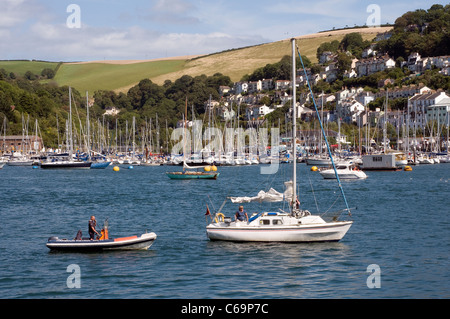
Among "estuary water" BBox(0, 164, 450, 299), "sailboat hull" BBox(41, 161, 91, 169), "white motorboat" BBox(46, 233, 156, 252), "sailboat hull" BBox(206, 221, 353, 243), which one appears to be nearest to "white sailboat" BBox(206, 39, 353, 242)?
"sailboat hull" BBox(206, 221, 353, 243)

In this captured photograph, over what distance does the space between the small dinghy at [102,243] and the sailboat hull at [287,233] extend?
Result: 444cm

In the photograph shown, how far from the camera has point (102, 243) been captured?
35.5 metres

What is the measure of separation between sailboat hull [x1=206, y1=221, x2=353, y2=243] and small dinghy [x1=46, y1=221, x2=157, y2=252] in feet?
14.6

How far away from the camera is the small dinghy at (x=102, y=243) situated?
117 feet

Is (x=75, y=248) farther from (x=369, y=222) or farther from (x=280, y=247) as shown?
(x=369, y=222)

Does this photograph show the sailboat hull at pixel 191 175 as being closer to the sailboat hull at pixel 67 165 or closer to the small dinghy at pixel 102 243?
the sailboat hull at pixel 67 165

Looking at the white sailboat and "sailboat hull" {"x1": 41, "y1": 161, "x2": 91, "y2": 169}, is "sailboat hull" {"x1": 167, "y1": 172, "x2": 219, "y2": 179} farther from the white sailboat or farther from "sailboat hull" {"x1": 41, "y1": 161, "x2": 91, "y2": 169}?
the white sailboat

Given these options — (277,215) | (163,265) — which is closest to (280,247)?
(277,215)

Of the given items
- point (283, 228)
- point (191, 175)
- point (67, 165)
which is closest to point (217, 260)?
point (283, 228)

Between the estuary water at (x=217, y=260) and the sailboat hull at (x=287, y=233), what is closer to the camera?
the estuary water at (x=217, y=260)

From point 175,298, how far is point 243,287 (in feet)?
10.7

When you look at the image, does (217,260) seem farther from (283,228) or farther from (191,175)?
(191,175)

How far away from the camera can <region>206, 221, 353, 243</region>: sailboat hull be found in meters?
37.0

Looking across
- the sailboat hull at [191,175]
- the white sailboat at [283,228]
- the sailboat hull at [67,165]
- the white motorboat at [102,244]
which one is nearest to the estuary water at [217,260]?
the white motorboat at [102,244]
